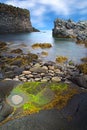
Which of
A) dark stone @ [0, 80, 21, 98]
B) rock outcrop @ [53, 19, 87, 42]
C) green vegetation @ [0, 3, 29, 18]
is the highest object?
green vegetation @ [0, 3, 29, 18]

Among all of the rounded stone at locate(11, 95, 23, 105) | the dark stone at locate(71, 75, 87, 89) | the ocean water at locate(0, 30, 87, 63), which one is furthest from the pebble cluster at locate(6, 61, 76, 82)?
the ocean water at locate(0, 30, 87, 63)

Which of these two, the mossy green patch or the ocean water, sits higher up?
the mossy green patch

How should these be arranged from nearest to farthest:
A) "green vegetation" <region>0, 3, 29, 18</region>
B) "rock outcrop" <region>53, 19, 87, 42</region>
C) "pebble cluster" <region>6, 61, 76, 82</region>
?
"pebble cluster" <region>6, 61, 76, 82</region> < "rock outcrop" <region>53, 19, 87, 42</region> < "green vegetation" <region>0, 3, 29, 18</region>

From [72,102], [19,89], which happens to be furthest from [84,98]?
[19,89]

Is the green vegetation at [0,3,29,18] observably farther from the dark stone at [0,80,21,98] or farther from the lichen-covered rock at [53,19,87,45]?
the dark stone at [0,80,21,98]

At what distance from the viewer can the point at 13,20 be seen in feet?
435

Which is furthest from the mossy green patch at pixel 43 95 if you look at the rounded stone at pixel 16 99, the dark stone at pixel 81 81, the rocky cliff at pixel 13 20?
the rocky cliff at pixel 13 20

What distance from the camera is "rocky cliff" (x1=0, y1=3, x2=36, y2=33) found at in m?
123

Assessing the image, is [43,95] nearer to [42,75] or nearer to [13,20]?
[42,75]

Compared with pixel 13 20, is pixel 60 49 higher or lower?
lower

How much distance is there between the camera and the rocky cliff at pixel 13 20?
123412mm

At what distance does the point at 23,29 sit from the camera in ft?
463

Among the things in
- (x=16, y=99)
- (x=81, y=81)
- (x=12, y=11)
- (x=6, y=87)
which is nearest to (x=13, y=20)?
(x=12, y=11)

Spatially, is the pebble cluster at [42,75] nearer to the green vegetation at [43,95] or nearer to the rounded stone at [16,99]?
the green vegetation at [43,95]
